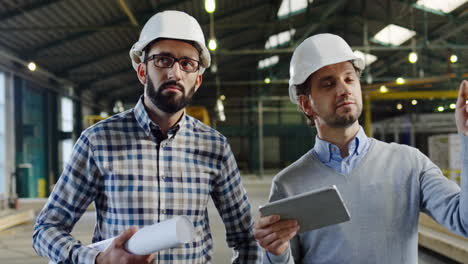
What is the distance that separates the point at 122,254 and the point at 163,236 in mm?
248

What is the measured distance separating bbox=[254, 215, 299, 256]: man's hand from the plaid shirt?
0.39m

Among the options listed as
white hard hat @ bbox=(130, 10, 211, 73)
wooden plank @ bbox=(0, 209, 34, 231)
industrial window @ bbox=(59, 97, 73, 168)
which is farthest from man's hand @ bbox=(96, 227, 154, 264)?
industrial window @ bbox=(59, 97, 73, 168)

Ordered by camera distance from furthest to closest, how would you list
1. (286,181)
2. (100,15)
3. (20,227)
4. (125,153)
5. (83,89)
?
(83,89)
(100,15)
(20,227)
(286,181)
(125,153)

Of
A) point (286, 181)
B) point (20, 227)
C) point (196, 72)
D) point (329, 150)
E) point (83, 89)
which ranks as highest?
point (83, 89)

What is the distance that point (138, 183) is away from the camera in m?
1.91

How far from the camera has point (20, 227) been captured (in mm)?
9508

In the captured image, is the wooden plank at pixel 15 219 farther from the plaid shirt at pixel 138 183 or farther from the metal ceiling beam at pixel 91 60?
the plaid shirt at pixel 138 183

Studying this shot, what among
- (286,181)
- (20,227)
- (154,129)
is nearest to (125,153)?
(154,129)

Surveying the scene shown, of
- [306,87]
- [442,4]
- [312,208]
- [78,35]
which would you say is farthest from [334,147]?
[442,4]

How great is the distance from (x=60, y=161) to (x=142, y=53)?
18024 millimetres

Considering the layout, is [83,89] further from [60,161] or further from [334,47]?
[334,47]

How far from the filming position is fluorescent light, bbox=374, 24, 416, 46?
1596cm

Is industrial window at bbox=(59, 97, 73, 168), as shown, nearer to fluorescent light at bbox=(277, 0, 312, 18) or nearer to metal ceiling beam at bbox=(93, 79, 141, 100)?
metal ceiling beam at bbox=(93, 79, 141, 100)

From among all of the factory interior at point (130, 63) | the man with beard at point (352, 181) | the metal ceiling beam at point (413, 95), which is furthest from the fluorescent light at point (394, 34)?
the man with beard at point (352, 181)
